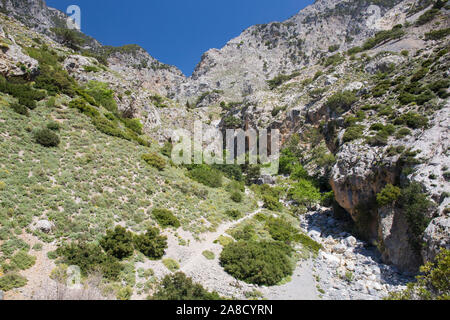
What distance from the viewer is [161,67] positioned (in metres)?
121

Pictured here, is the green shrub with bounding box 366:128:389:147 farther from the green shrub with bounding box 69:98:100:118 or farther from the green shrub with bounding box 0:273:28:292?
the green shrub with bounding box 69:98:100:118

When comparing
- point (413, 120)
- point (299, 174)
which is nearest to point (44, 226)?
point (413, 120)

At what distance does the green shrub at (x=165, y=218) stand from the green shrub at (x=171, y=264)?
4.00m

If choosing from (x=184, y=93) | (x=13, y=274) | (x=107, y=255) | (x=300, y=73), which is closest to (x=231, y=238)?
(x=107, y=255)

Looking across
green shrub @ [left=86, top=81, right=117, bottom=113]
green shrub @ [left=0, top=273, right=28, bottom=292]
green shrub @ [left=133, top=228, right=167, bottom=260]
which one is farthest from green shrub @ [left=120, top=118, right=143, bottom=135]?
green shrub @ [left=0, top=273, right=28, bottom=292]

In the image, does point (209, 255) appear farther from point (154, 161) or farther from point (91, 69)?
point (91, 69)

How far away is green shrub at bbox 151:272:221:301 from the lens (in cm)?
1043

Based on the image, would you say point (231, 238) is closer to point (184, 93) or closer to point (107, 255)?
point (107, 255)

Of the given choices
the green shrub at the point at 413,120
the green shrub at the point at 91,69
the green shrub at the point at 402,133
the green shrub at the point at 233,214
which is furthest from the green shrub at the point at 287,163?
the green shrub at the point at 91,69

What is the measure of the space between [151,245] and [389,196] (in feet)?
63.0

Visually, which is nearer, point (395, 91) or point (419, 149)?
point (419, 149)

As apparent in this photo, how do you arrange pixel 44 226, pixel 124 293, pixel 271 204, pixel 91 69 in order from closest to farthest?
pixel 124 293, pixel 44 226, pixel 271 204, pixel 91 69

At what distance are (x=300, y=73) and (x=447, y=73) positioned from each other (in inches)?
2060

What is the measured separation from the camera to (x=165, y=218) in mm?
18609
